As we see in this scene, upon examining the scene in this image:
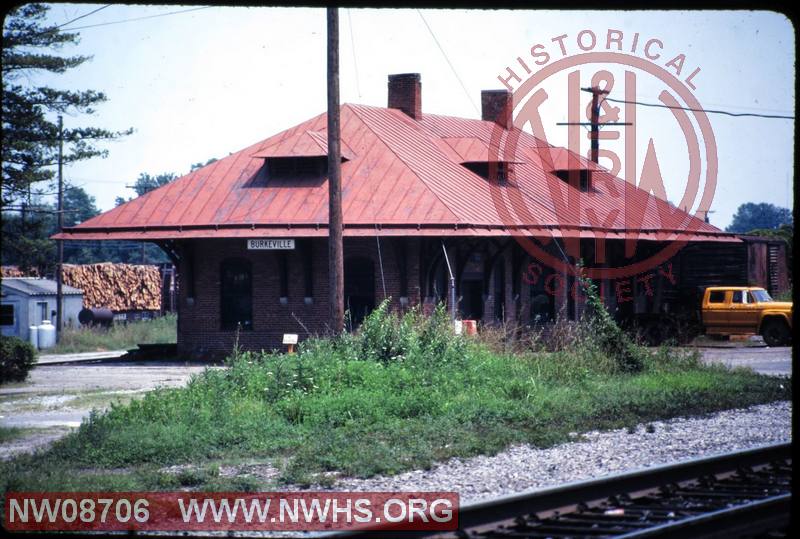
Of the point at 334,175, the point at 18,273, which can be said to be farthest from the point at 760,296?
the point at 18,273

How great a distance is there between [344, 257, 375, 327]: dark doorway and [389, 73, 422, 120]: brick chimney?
1003 cm

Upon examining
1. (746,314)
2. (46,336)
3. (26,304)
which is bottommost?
(46,336)

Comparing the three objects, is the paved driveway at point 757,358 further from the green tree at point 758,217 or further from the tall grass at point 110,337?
the green tree at point 758,217

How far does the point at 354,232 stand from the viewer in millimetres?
27000

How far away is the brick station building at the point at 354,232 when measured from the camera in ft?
91.5

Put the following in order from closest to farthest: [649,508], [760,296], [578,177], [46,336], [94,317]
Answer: [649,508]
[760,296]
[578,177]
[46,336]
[94,317]

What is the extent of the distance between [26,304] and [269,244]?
1877 cm

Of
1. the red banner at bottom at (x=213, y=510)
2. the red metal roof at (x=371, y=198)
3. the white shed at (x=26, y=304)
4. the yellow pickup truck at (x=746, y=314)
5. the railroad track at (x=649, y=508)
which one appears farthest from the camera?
the white shed at (x=26, y=304)

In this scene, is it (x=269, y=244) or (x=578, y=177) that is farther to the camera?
(x=578, y=177)

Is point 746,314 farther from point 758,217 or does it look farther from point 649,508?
point 758,217

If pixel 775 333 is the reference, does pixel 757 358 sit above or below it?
below

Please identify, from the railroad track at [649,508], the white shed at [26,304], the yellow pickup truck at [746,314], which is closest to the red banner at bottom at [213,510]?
the railroad track at [649,508]

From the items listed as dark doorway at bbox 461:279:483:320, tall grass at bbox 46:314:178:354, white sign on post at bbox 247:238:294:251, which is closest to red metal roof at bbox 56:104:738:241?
white sign on post at bbox 247:238:294:251

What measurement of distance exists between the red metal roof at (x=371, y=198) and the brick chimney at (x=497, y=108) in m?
5.10
